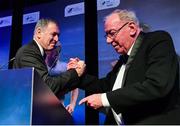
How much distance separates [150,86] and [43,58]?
63 centimetres

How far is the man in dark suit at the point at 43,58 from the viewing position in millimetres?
1513

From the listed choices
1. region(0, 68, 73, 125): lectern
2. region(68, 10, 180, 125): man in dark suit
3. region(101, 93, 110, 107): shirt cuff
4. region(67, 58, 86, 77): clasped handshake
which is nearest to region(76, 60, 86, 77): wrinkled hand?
region(67, 58, 86, 77): clasped handshake

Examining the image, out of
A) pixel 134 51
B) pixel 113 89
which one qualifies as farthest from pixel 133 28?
pixel 113 89

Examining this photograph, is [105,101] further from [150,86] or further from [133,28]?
[133,28]

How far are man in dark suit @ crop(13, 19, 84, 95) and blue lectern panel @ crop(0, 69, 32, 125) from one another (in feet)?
1.57

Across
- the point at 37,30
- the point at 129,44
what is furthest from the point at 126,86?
the point at 37,30

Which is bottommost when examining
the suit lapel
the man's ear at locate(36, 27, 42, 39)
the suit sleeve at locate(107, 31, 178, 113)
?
the suit sleeve at locate(107, 31, 178, 113)

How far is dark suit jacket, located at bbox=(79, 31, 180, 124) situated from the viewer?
4.22ft

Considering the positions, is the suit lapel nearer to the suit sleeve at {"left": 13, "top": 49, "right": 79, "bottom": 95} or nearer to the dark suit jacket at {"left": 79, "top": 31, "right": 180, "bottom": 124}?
the dark suit jacket at {"left": 79, "top": 31, "right": 180, "bottom": 124}

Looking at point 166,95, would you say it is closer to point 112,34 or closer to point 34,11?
point 112,34

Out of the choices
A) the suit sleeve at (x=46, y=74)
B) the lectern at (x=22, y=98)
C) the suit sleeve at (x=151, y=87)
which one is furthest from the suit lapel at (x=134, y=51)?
the lectern at (x=22, y=98)

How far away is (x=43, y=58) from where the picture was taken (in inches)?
66.6

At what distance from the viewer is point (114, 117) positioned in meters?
1.50

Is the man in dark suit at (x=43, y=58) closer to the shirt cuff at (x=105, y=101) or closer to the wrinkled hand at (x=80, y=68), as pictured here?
the wrinkled hand at (x=80, y=68)
